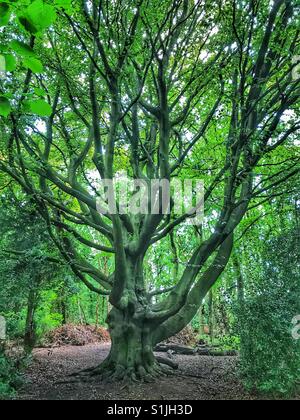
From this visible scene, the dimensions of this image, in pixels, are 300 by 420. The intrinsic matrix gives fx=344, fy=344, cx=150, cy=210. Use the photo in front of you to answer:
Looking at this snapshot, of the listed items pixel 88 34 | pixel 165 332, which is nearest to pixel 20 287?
pixel 165 332

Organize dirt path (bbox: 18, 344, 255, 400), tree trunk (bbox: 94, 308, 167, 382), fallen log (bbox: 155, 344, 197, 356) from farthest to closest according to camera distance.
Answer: fallen log (bbox: 155, 344, 197, 356) < tree trunk (bbox: 94, 308, 167, 382) < dirt path (bbox: 18, 344, 255, 400)

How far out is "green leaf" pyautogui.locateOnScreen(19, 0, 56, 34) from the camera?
138cm

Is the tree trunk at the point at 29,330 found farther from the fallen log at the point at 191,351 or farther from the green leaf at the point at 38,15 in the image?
the green leaf at the point at 38,15

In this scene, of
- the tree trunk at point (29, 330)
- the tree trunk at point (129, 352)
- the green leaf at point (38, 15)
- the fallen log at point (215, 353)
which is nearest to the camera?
the green leaf at point (38, 15)

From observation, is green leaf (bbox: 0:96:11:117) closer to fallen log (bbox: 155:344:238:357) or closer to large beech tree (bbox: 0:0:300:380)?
large beech tree (bbox: 0:0:300:380)

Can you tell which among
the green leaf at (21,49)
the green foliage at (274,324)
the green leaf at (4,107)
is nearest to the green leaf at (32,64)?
the green leaf at (21,49)

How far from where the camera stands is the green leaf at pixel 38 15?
1382 millimetres

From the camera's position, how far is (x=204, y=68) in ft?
→ 20.7

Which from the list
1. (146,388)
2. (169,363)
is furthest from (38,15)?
(169,363)

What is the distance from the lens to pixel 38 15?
1393mm

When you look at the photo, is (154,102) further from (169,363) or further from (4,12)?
(4,12)

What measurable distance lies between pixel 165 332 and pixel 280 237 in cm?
346

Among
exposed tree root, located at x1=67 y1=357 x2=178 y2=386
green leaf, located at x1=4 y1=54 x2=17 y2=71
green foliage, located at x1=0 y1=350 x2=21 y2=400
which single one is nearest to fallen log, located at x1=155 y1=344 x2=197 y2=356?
exposed tree root, located at x1=67 y1=357 x2=178 y2=386

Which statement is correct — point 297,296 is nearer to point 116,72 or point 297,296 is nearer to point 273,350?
point 273,350
